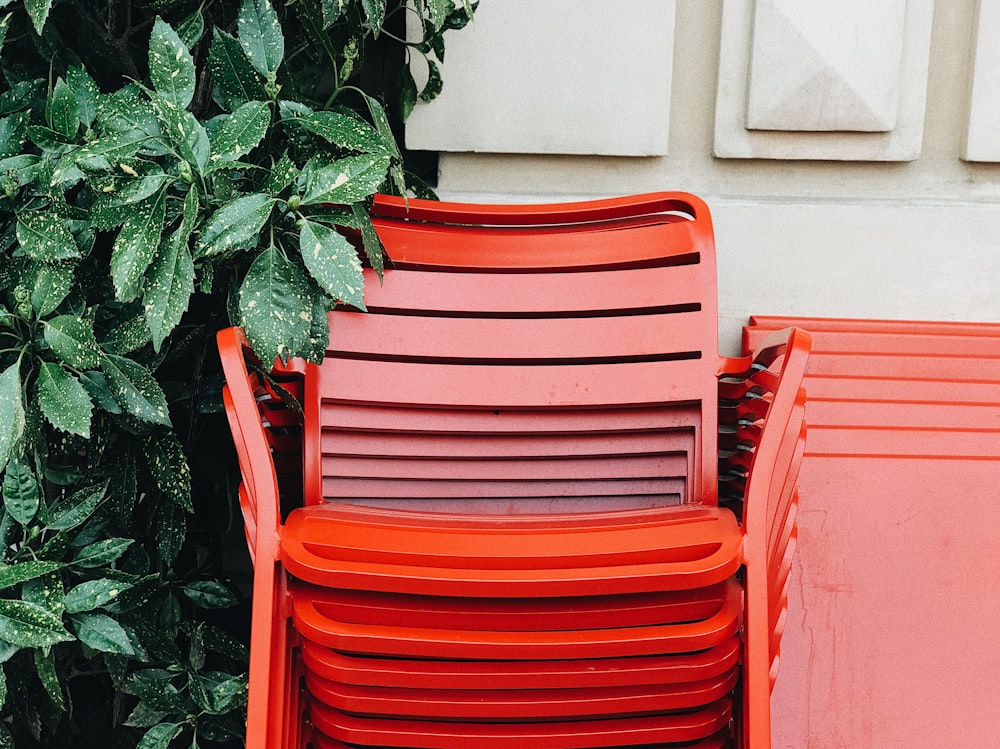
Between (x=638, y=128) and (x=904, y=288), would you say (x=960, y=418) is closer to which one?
(x=904, y=288)

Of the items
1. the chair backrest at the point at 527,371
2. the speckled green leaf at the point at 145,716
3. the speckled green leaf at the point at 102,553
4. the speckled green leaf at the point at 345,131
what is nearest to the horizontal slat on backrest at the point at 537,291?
the chair backrest at the point at 527,371

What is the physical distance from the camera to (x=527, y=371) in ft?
5.10

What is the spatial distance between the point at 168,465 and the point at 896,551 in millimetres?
1379

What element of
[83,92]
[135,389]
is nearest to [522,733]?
[135,389]

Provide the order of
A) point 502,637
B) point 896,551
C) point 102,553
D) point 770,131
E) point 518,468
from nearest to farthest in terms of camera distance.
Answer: point 502,637
point 102,553
point 518,468
point 896,551
point 770,131

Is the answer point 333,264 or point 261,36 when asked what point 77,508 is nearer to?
point 333,264

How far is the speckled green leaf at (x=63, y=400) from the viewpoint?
1264mm

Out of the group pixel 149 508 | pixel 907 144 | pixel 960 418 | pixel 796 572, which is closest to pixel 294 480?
pixel 149 508

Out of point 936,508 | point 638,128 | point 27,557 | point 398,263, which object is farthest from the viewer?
point 638,128

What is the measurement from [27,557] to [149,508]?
256 millimetres

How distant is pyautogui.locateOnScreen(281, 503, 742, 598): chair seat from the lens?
1132mm

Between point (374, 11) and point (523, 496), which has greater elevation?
point (374, 11)

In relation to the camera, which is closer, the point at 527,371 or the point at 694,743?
the point at 694,743

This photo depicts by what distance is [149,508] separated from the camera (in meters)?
1.66
